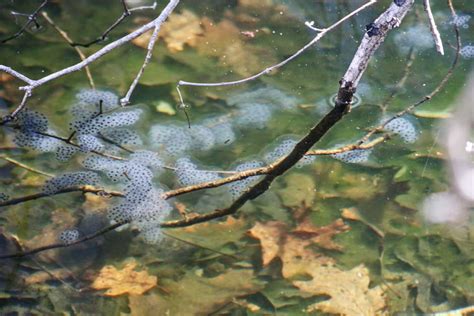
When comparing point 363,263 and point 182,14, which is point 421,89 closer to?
point 363,263

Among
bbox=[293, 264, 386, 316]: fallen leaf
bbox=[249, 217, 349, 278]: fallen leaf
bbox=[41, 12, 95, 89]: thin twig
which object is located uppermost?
bbox=[41, 12, 95, 89]: thin twig

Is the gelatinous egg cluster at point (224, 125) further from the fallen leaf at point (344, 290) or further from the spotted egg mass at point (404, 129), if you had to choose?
the fallen leaf at point (344, 290)

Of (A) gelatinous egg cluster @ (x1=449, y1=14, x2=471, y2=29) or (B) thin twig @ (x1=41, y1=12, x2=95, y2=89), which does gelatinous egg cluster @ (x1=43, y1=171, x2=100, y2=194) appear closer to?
(B) thin twig @ (x1=41, y1=12, x2=95, y2=89)

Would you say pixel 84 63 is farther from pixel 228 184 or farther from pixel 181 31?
pixel 181 31

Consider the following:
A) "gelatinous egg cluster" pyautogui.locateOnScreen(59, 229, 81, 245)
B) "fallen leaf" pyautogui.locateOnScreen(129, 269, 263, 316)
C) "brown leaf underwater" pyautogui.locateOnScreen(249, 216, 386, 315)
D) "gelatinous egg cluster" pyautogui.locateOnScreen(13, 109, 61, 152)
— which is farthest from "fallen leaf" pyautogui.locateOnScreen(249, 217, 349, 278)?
"gelatinous egg cluster" pyautogui.locateOnScreen(13, 109, 61, 152)

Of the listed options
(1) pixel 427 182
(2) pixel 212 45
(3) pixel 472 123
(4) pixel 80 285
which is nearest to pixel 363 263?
(1) pixel 427 182

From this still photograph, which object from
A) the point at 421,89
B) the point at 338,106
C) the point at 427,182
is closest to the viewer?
the point at 338,106

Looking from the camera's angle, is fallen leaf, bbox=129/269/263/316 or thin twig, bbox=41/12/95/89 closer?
fallen leaf, bbox=129/269/263/316

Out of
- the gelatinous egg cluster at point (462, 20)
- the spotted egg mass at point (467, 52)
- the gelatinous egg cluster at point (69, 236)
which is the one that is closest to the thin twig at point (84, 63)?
the gelatinous egg cluster at point (69, 236)
